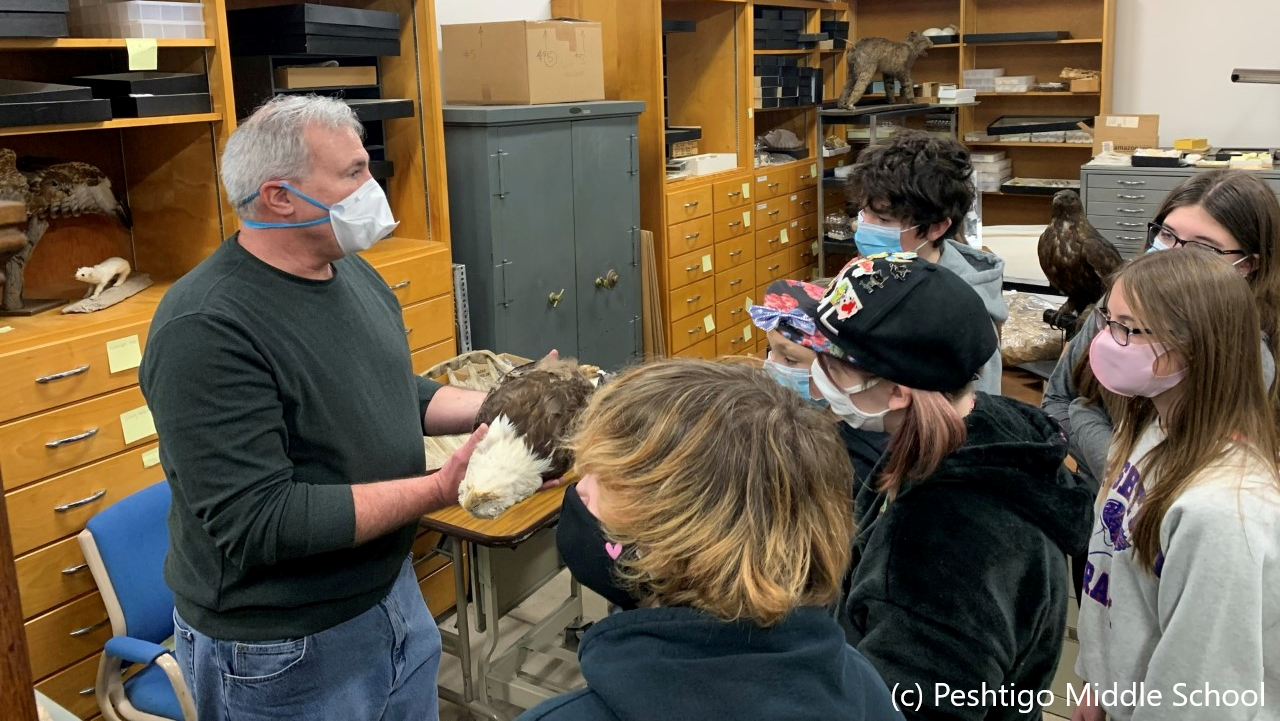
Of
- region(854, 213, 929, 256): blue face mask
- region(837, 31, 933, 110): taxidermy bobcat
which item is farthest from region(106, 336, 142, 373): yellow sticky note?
region(837, 31, 933, 110): taxidermy bobcat

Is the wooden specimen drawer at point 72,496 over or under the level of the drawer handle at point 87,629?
over

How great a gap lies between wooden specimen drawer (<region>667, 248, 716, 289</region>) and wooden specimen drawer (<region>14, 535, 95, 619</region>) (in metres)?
2.90

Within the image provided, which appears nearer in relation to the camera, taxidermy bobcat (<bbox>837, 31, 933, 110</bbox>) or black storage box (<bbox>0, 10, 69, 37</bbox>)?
black storage box (<bbox>0, 10, 69, 37</bbox>)

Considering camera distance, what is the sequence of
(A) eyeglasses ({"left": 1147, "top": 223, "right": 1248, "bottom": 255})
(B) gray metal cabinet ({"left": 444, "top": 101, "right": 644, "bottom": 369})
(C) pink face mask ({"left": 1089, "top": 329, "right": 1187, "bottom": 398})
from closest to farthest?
(C) pink face mask ({"left": 1089, "top": 329, "right": 1187, "bottom": 398}) → (A) eyeglasses ({"left": 1147, "top": 223, "right": 1248, "bottom": 255}) → (B) gray metal cabinet ({"left": 444, "top": 101, "right": 644, "bottom": 369})

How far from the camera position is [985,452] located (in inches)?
50.6

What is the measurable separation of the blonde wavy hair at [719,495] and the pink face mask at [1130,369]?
77 cm

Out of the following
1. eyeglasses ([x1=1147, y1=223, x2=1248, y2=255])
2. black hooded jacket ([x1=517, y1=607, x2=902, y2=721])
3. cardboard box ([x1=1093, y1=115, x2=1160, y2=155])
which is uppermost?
cardboard box ([x1=1093, y1=115, x2=1160, y2=155])

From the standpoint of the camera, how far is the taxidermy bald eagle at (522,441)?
1481 mm

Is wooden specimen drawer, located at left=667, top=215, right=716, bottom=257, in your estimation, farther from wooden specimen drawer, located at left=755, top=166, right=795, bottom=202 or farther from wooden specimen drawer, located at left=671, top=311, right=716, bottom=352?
wooden specimen drawer, located at left=755, top=166, right=795, bottom=202

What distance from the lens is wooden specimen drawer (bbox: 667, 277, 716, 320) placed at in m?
4.80

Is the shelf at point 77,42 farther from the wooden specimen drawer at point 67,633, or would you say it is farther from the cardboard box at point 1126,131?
the cardboard box at point 1126,131

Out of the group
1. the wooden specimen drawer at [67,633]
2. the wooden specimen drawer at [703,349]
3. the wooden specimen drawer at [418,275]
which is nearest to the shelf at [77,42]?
the wooden specimen drawer at [418,275]

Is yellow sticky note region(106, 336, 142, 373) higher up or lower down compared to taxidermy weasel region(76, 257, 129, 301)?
lower down

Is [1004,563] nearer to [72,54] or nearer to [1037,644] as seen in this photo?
[1037,644]
